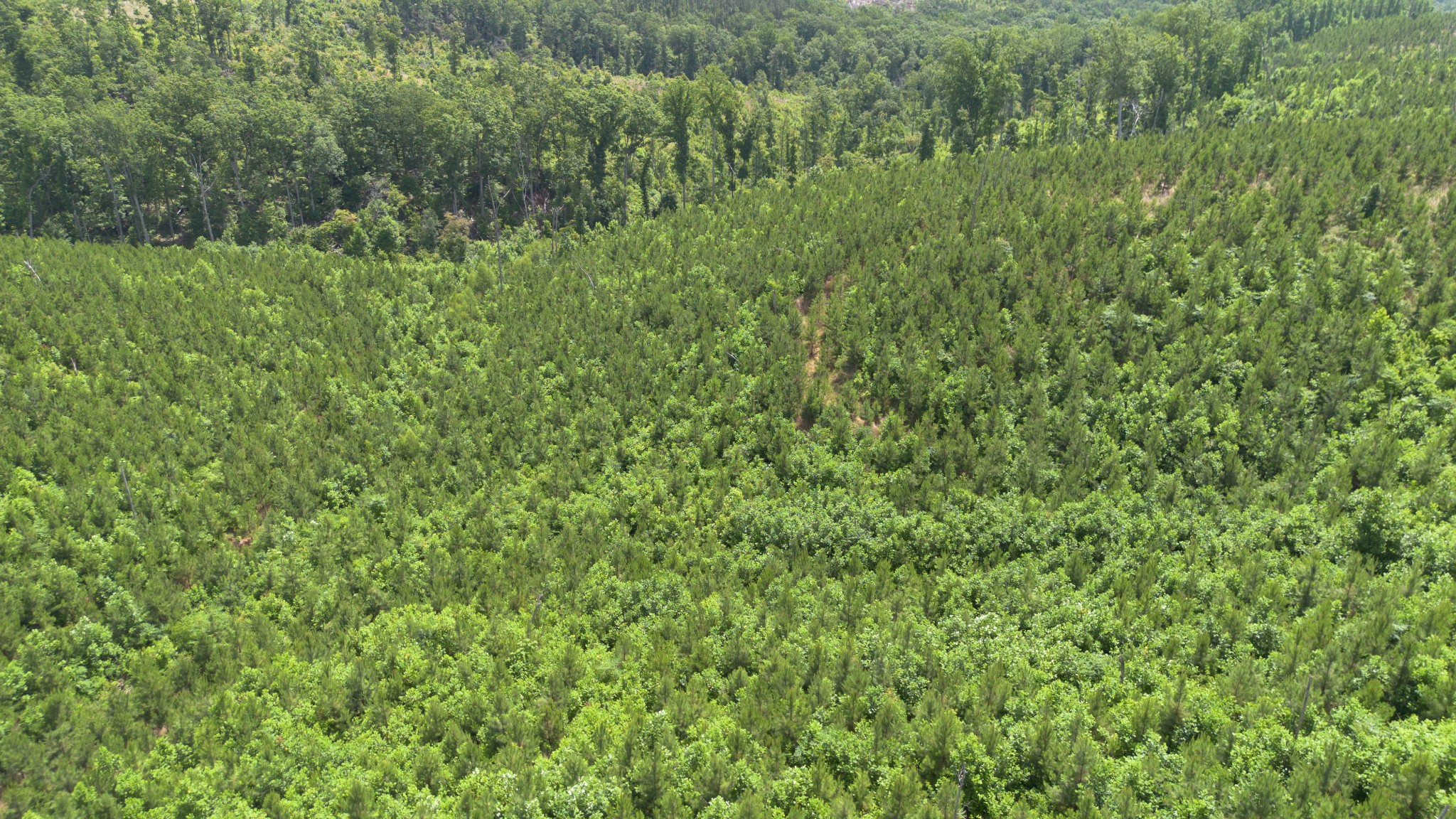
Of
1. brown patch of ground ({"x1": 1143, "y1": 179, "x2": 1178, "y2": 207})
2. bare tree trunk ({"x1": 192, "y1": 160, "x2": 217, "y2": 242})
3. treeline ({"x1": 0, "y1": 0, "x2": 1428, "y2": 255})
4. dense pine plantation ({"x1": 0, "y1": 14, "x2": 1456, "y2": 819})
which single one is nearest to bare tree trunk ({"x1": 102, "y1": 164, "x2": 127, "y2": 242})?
treeline ({"x1": 0, "y1": 0, "x2": 1428, "y2": 255})

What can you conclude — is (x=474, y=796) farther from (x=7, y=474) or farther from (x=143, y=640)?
(x=7, y=474)

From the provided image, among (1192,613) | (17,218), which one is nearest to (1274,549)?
(1192,613)

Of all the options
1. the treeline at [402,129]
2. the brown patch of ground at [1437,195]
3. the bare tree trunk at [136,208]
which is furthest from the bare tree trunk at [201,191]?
the brown patch of ground at [1437,195]

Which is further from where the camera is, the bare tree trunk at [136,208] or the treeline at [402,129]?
the treeline at [402,129]

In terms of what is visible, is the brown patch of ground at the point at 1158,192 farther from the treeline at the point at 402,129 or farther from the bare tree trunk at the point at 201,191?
the bare tree trunk at the point at 201,191

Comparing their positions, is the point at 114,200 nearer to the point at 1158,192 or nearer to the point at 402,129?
the point at 402,129

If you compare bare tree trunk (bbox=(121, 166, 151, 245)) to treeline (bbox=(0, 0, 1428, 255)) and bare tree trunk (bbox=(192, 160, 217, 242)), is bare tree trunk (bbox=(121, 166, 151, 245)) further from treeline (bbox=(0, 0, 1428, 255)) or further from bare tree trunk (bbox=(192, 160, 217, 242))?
bare tree trunk (bbox=(192, 160, 217, 242))

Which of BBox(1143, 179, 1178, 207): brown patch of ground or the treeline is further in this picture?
the treeline
